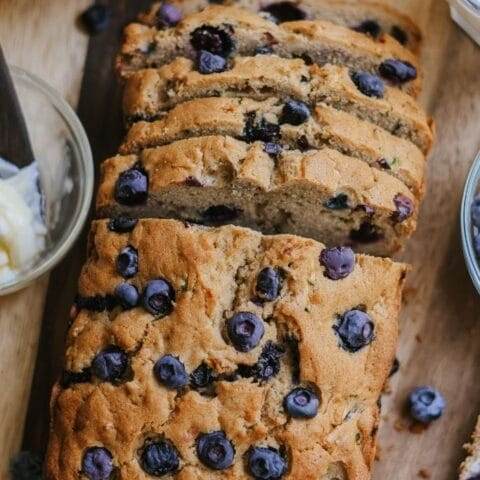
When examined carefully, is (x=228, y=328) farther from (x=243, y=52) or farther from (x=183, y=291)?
(x=243, y=52)

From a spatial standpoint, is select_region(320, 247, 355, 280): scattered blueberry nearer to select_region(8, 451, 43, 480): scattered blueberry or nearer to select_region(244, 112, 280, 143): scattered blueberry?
select_region(244, 112, 280, 143): scattered blueberry

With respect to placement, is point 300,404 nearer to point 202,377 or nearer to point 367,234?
point 202,377

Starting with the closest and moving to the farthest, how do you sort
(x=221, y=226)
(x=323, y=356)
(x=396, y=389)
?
(x=323, y=356)
(x=221, y=226)
(x=396, y=389)

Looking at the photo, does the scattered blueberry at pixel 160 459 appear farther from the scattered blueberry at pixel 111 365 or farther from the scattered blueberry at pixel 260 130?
the scattered blueberry at pixel 260 130

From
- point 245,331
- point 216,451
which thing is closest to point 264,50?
point 245,331

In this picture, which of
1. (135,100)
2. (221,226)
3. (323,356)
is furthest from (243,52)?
(323,356)

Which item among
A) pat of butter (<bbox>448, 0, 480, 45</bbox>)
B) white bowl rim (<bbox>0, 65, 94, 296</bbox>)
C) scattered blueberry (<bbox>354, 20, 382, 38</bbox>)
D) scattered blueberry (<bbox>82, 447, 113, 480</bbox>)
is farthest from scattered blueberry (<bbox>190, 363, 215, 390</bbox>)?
pat of butter (<bbox>448, 0, 480, 45</bbox>)

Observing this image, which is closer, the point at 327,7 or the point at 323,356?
the point at 323,356
